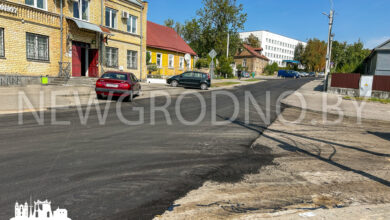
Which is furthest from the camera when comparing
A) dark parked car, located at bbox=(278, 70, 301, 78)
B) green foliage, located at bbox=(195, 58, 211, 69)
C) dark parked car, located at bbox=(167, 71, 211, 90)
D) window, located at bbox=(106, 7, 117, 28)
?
dark parked car, located at bbox=(278, 70, 301, 78)

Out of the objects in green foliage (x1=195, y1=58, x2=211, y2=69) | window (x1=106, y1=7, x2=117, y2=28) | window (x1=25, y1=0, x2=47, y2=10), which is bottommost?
green foliage (x1=195, y1=58, x2=211, y2=69)

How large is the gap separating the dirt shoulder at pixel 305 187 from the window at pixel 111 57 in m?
19.8

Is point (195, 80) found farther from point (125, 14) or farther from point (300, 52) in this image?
point (300, 52)

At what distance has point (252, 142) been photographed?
23.9 ft

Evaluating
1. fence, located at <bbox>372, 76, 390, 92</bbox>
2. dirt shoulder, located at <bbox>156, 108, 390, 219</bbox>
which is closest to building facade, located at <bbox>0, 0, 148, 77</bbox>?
dirt shoulder, located at <bbox>156, 108, 390, 219</bbox>

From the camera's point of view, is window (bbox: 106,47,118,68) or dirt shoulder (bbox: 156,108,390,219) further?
window (bbox: 106,47,118,68)

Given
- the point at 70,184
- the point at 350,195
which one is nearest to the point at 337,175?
the point at 350,195

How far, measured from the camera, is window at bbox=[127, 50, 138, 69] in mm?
26688

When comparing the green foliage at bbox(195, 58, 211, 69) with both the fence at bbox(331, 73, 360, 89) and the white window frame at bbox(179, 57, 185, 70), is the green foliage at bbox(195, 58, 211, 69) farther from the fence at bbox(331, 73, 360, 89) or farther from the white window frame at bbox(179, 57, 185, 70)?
the fence at bbox(331, 73, 360, 89)

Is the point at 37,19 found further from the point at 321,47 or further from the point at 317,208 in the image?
the point at 321,47

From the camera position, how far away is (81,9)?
69.3 feet

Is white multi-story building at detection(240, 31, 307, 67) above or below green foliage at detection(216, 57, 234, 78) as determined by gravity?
above

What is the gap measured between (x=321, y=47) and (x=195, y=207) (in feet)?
356

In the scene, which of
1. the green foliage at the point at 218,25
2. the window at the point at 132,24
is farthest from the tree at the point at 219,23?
the window at the point at 132,24
